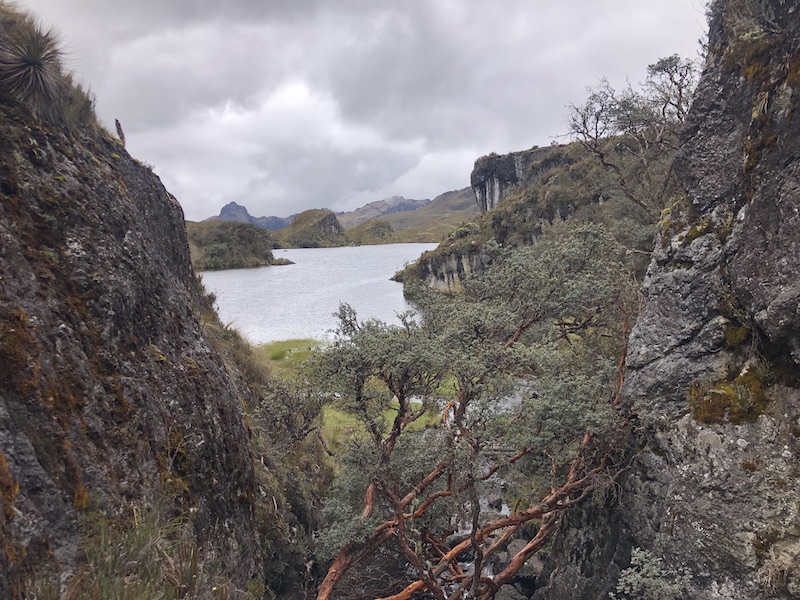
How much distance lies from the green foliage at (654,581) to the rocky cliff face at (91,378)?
678 cm

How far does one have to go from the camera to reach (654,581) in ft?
24.8

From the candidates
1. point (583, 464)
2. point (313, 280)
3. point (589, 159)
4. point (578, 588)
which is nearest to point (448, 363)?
point (583, 464)

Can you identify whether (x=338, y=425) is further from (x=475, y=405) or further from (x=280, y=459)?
(x=475, y=405)

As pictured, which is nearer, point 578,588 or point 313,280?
point 578,588

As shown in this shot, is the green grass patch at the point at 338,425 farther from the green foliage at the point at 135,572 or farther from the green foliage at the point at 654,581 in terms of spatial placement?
the green foliage at the point at 135,572

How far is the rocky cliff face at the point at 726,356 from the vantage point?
24.4 ft

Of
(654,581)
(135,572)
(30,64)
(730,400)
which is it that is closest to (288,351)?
(30,64)

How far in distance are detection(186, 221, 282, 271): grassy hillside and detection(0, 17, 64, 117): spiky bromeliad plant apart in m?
104

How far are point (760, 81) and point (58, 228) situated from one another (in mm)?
12663

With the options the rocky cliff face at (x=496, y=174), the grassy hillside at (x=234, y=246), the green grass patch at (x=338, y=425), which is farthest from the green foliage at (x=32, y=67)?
the grassy hillside at (x=234, y=246)

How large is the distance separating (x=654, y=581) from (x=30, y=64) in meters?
12.9

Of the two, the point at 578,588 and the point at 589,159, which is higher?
the point at 589,159

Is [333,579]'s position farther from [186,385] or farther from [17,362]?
[17,362]

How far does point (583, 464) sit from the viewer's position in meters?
10.5
